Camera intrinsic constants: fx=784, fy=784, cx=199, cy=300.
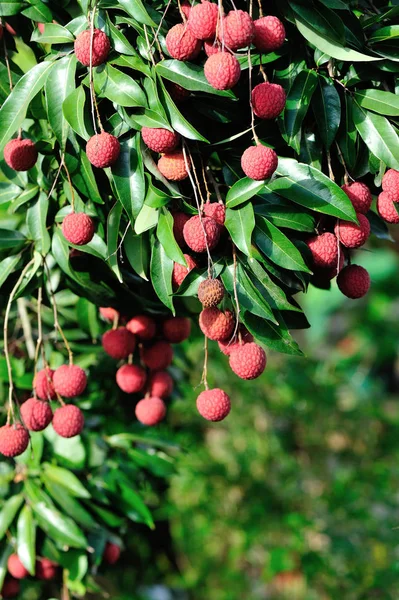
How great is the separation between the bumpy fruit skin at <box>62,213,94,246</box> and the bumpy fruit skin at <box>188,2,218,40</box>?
11.2 inches

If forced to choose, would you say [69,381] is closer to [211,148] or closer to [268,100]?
[211,148]

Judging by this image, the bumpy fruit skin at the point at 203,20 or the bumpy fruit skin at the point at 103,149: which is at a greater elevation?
the bumpy fruit skin at the point at 203,20

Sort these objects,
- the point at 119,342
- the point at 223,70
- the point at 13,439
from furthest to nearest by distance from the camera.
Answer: the point at 119,342 < the point at 13,439 < the point at 223,70

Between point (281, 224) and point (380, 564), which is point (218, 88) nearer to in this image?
point (281, 224)

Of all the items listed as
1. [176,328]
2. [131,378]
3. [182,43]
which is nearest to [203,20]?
[182,43]

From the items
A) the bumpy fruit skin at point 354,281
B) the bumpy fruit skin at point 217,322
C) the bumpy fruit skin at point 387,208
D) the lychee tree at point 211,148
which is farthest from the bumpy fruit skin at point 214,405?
the bumpy fruit skin at point 387,208

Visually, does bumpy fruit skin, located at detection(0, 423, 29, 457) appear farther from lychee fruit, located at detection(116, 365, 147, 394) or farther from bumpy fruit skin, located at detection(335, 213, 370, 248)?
bumpy fruit skin, located at detection(335, 213, 370, 248)

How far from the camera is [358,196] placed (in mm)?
1039

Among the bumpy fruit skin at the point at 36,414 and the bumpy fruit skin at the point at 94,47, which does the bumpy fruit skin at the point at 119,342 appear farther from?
the bumpy fruit skin at the point at 94,47

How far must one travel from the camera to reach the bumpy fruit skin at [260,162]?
36.2 inches

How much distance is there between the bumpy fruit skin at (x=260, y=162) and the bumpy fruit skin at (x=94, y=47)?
222 millimetres

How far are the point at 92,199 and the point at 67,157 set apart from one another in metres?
0.07

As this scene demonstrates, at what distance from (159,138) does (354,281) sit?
34 centimetres

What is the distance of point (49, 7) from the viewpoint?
111cm
